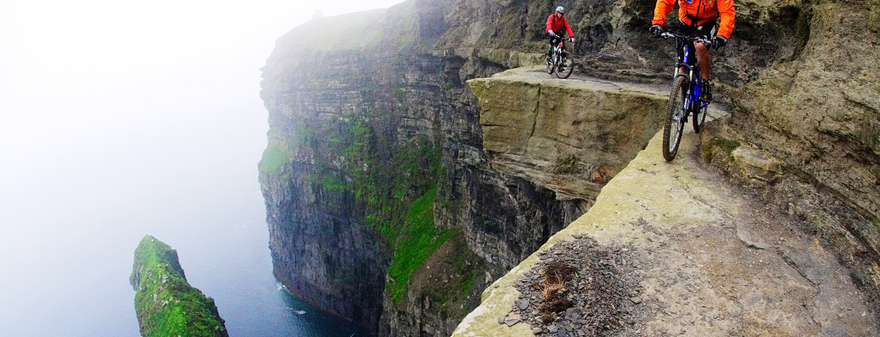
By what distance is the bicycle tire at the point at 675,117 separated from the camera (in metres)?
7.92

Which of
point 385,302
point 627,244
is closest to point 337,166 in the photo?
point 385,302

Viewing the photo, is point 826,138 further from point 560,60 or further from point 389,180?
point 389,180

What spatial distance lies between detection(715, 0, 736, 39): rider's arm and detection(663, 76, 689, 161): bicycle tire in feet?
3.06

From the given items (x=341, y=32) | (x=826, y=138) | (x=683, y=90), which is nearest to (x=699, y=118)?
(x=683, y=90)

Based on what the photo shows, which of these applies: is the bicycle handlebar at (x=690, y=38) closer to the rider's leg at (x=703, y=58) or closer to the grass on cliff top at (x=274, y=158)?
the rider's leg at (x=703, y=58)

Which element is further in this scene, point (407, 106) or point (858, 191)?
point (407, 106)

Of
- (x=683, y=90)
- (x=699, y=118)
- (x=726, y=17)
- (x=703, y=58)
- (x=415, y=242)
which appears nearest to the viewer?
(x=726, y=17)

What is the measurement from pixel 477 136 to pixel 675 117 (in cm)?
2192

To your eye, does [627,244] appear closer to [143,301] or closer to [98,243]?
[143,301]

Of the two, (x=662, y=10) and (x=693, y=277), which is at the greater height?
(x=662, y=10)

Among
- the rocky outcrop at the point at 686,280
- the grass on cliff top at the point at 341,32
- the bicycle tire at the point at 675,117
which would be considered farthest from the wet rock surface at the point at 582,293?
the grass on cliff top at the point at 341,32

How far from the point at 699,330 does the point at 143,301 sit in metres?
47.3

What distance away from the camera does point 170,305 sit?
120 ft

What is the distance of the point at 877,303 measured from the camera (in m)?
4.74
